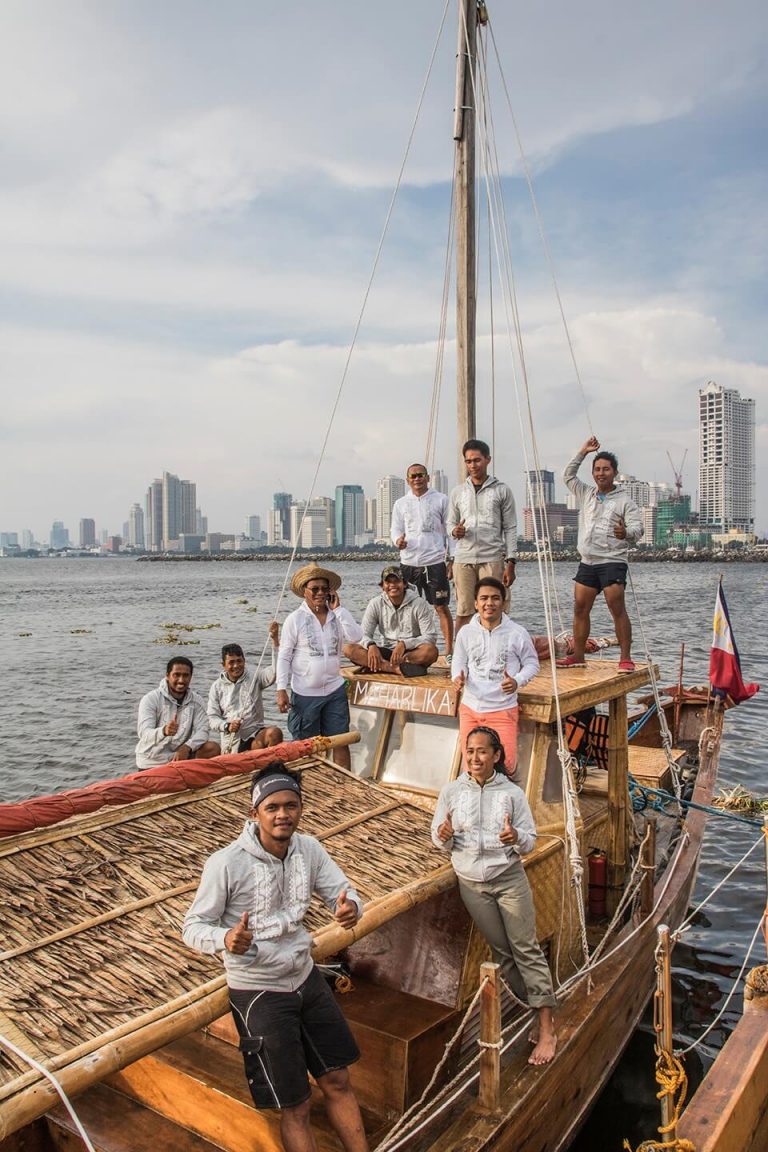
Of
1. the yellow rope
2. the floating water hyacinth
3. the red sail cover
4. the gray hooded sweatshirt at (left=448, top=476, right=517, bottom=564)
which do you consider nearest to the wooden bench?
the gray hooded sweatshirt at (left=448, top=476, right=517, bottom=564)

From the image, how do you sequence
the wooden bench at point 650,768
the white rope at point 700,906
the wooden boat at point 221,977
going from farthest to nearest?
1. the wooden bench at point 650,768
2. the white rope at point 700,906
3. the wooden boat at point 221,977

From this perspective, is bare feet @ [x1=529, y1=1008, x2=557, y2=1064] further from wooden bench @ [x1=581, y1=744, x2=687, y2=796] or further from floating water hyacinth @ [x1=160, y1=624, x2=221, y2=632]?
floating water hyacinth @ [x1=160, y1=624, x2=221, y2=632]

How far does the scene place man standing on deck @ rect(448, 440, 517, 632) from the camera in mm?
9000

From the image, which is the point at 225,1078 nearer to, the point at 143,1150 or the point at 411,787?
the point at 143,1150

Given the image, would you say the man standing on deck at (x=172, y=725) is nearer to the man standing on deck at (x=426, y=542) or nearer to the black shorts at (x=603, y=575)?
the man standing on deck at (x=426, y=542)

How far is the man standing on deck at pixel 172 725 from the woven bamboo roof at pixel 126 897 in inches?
83.6

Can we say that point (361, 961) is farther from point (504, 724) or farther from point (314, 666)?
point (314, 666)

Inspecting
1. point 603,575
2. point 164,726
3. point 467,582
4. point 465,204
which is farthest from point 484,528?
point 164,726

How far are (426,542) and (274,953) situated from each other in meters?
5.91

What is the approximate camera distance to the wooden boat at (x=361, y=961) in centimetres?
409

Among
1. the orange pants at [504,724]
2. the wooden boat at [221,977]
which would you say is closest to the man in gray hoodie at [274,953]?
the wooden boat at [221,977]

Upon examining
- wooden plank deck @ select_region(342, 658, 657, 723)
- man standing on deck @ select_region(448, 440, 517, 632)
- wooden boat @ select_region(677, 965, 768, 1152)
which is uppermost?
man standing on deck @ select_region(448, 440, 517, 632)

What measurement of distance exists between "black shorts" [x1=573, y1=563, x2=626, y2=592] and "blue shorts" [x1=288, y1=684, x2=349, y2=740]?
286 centimetres

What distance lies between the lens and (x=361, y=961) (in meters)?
6.78
